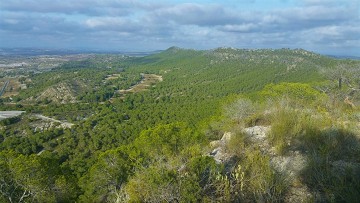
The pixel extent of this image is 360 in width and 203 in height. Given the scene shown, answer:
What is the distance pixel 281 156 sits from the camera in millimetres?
13836

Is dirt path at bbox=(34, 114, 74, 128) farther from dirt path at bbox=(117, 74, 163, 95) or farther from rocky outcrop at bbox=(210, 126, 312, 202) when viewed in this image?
rocky outcrop at bbox=(210, 126, 312, 202)

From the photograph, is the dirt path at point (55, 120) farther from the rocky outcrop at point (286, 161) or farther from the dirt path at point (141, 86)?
the rocky outcrop at point (286, 161)

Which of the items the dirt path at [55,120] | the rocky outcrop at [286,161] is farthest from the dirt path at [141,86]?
the rocky outcrop at [286,161]

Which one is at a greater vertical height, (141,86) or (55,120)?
(55,120)

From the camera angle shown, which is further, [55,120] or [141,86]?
[141,86]

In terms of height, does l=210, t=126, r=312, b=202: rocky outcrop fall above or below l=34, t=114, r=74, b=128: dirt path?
above

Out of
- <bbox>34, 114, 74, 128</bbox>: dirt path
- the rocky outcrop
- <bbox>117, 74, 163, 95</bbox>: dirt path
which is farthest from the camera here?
<bbox>117, 74, 163, 95</bbox>: dirt path

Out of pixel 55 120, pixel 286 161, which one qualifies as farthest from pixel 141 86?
pixel 286 161

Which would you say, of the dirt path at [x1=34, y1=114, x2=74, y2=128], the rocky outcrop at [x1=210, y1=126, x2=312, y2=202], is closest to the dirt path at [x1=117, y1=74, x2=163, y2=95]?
the dirt path at [x1=34, y1=114, x2=74, y2=128]

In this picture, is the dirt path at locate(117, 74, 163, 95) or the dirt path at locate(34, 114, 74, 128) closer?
the dirt path at locate(34, 114, 74, 128)

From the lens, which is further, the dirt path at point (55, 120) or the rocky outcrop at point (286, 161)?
the dirt path at point (55, 120)

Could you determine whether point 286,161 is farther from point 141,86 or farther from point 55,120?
point 141,86

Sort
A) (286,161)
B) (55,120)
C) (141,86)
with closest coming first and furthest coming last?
(286,161) < (55,120) < (141,86)

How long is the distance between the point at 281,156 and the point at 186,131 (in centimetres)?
605
